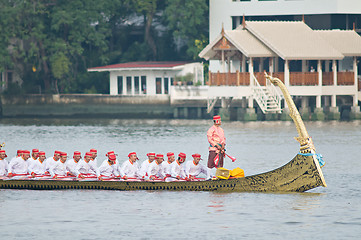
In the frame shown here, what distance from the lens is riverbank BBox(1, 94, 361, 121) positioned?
3221 inches

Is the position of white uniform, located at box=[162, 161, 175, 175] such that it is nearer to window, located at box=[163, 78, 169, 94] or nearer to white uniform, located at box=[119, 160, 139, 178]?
white uniform, located at box=[119, 160, 139, 178]

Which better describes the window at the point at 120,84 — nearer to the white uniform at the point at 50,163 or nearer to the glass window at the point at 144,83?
the glass window at the point at 144,83

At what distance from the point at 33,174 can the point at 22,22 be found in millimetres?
50591

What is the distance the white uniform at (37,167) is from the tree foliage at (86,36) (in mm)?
48450

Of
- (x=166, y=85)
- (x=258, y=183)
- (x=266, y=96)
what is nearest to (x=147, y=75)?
(x=166, y=85)

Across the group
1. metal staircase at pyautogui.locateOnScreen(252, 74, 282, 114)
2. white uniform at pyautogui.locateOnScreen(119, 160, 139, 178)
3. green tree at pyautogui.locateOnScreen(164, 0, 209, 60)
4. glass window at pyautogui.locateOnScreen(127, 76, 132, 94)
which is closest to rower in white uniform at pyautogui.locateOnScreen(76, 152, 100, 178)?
white uniform at pyautogui.locateOnScreen(119, 160, 139, 178)

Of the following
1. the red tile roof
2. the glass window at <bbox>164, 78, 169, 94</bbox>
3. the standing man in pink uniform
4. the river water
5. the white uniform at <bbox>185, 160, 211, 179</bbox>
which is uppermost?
the red tile roof

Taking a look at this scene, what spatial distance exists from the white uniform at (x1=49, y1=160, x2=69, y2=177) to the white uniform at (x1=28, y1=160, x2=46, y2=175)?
372 mm

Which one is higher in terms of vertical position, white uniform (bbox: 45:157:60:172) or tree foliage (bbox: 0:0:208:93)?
tree foliage (bbox: 0:0:208:93)

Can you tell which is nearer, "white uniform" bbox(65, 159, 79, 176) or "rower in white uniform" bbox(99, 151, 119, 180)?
"rower in white uniform" bbox(99, 151, 119, 180)

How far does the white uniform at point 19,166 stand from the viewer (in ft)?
126

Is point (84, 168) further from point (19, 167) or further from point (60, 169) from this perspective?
point (19, 167)

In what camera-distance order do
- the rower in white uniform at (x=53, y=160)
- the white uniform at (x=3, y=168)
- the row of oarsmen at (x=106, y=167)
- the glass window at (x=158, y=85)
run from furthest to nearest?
the glass window at (x=158, y=85) < the white uniform at (x=3, y=168) < the rower in white uniform at (x=53, y=160) < the row of oarsmen at (x=106, y=167)

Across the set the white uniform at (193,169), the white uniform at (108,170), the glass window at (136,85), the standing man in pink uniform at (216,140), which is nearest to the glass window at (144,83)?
the glass window at (136,85)
